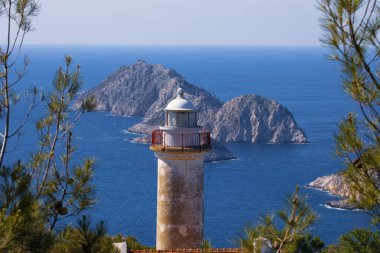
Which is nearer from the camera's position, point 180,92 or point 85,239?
point 85,239

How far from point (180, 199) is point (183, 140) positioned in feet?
3.38

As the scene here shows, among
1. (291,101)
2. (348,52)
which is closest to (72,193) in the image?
(348,52)

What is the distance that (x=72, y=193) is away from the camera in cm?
793

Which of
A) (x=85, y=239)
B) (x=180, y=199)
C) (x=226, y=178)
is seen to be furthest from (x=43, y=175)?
(x=226, y=178)

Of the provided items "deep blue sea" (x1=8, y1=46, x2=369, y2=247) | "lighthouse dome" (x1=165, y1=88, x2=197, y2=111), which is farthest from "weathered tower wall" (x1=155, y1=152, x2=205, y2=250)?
"deep blue sea" (x1=8, y1=46, x2=369, y2=247)

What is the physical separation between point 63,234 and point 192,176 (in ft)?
16.4

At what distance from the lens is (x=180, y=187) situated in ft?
40.0

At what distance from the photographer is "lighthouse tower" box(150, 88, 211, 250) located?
12195mm

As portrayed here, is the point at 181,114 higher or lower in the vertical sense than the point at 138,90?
higher

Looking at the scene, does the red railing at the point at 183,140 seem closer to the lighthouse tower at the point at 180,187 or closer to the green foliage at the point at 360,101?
the lighthouse tower at the point at 180,187

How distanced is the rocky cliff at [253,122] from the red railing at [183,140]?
11960 centimetres

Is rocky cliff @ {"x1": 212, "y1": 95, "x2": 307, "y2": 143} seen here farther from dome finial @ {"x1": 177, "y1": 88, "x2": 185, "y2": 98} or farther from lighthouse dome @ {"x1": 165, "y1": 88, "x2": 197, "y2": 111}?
lighthouse dome @ {"x1": 165, "y1": 88, "x2": 197, "y2": 111}

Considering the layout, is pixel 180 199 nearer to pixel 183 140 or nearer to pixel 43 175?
pixel 183 140

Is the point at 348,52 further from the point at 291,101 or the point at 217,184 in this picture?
the point at 291,101
